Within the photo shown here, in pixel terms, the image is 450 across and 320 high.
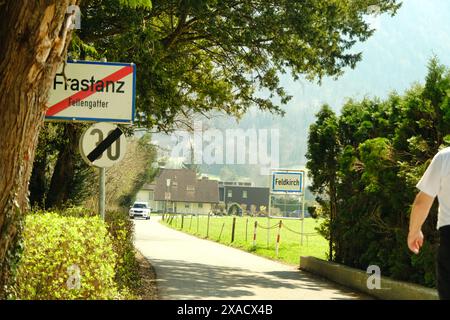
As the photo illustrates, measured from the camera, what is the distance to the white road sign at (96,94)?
9.62m

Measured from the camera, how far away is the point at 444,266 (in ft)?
16.4

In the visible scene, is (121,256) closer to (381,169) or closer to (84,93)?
(84,93)

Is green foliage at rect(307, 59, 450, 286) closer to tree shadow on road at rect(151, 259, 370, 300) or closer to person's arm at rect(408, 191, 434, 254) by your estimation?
tree shadow on road at rect(151, 259, 370, 300)

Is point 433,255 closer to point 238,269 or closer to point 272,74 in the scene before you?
point 238,269

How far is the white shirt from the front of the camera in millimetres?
5129

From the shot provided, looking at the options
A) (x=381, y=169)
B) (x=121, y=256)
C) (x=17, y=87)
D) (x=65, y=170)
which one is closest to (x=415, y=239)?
(x=17, y=87)

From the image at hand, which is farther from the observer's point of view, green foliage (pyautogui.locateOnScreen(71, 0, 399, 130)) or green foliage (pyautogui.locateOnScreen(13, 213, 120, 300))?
green foliage (pyautogui.locateOnScreen(71, 0, 399, 130))

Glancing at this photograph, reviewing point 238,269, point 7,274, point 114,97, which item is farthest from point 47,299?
point 238,269

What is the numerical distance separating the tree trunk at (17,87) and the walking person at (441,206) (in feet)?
10.9

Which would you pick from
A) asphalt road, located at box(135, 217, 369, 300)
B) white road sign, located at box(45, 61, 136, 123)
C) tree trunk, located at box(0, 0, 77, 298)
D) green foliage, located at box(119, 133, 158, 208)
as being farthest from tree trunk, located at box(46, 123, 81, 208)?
green foliage, located at box(119, 133, 158, 208)

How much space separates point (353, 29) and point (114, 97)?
8.87 metres

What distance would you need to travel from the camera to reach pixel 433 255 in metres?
11.3

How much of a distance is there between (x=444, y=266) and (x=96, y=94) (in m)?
5.90

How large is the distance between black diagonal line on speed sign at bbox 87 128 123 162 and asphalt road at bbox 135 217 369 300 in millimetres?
2868
